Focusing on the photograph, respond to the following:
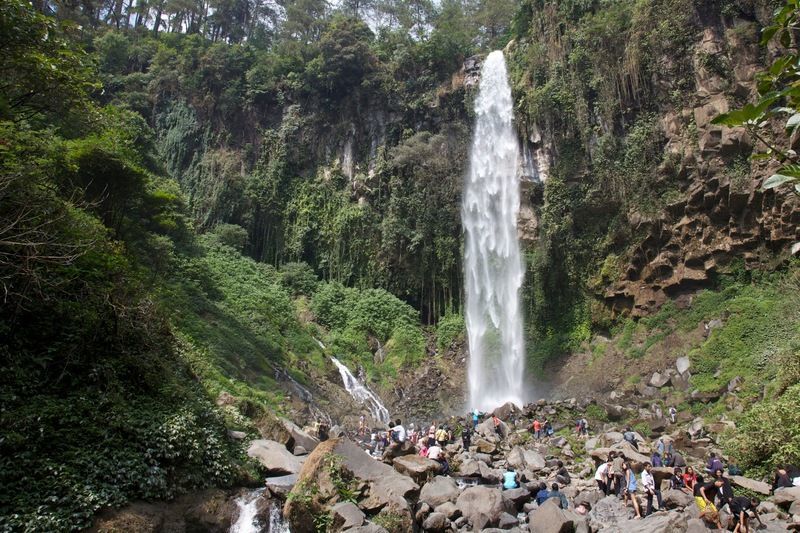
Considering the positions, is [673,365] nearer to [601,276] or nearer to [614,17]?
[601,276]

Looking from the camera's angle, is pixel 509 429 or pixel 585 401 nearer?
pixel 509 429

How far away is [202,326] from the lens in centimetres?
1639

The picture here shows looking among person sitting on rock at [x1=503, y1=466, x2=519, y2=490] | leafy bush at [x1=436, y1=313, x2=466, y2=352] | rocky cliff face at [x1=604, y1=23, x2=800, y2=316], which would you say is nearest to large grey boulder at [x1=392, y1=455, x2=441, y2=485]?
person sitting on rock at [x1=503, y1=466, x2=519, y2=490]

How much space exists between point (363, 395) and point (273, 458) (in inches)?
494

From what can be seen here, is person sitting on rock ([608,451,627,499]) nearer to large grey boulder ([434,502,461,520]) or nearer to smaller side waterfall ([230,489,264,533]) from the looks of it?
large grey boulder ([434,502,461,520])

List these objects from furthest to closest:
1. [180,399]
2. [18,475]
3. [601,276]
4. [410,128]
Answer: [410,128] → [601,276] → [180,399] → [18,475]

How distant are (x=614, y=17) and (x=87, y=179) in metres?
23.9

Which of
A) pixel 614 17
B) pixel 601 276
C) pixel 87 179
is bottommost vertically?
pixel 601 276

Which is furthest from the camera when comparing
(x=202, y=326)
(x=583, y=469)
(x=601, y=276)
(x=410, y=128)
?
(x=410, y=128)

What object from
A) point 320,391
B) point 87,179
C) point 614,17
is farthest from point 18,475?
point 614,17

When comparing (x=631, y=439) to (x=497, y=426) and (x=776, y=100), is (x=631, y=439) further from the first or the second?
(x=776, y=100)

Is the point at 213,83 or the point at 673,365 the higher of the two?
the point at 213,83

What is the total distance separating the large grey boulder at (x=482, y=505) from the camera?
863 centimetres

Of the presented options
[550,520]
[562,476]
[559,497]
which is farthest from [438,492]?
[562,476]
